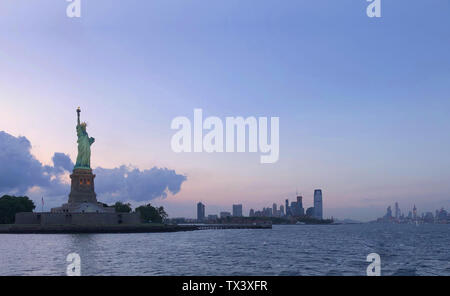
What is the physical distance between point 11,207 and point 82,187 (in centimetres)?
3210

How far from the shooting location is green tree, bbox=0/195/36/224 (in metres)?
143

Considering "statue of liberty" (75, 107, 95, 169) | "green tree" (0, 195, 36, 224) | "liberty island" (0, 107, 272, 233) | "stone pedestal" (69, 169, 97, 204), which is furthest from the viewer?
"green tree" (0, 195, 36, 224)

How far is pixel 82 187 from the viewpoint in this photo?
13088 centimetres

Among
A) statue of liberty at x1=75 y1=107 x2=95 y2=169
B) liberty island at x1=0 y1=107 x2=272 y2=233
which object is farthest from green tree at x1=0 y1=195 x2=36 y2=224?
statue of liberty at x1=75 y1=107 x2=95 y2=169

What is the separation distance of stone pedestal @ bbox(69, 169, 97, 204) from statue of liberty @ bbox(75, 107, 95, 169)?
7.15 ft

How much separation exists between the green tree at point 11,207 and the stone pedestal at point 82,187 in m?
28.4

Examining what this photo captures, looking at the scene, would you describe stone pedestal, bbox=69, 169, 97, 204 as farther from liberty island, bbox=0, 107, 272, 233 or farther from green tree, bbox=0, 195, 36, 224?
green tree, bbox=0, 195, 36, 224

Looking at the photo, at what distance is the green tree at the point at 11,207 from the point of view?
469ft

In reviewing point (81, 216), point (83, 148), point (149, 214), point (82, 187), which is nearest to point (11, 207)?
point (82, 187)

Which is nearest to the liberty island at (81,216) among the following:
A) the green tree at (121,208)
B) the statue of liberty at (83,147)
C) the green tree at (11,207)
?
the statue of liberty at (83,147)

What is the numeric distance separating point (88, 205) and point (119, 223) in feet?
34.2
